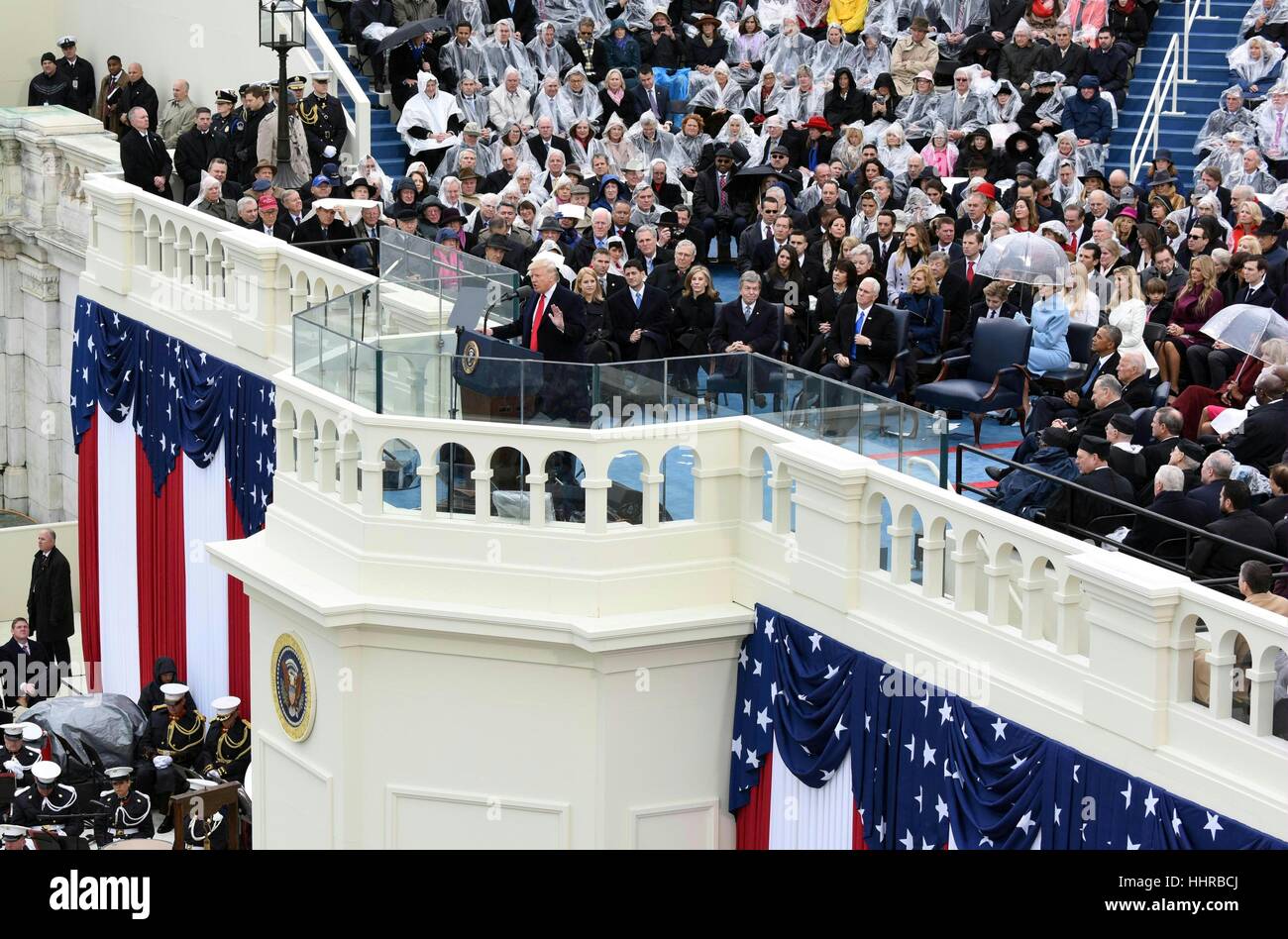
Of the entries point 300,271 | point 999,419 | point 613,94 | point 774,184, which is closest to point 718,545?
point 999,419

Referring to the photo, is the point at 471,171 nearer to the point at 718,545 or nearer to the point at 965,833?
the point at 718,545

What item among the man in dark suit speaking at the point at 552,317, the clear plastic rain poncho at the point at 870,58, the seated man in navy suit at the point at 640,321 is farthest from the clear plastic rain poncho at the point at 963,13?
the man in dark suit speaking at the point at 552,317

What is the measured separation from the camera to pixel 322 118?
25.3 meters

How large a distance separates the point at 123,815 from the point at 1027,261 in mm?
8794

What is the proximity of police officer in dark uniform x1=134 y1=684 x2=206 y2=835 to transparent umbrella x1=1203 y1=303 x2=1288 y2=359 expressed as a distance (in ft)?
31.1

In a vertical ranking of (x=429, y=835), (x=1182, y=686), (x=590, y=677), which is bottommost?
(x=429, y=835)

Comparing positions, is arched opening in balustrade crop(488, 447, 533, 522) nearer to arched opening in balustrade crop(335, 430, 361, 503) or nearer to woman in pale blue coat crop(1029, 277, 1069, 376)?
arched opening in balustrade crop(335, 430, 361, 503)

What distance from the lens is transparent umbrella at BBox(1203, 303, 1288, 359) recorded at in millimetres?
16578

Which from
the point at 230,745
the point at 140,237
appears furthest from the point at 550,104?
the point at 230,745

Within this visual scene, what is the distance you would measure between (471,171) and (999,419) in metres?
6.73

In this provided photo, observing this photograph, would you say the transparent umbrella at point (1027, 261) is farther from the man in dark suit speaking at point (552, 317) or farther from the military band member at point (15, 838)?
the military band member at point (15, 838)

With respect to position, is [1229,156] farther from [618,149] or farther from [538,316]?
[538,316]

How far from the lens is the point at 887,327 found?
731 inches

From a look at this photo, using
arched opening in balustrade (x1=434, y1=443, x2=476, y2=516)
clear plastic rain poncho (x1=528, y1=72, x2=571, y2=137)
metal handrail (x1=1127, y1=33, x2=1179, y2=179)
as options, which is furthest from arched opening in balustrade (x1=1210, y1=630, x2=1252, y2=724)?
clear plastic rain poncho (x1=528, y1=72, x2=571, y2=137)
